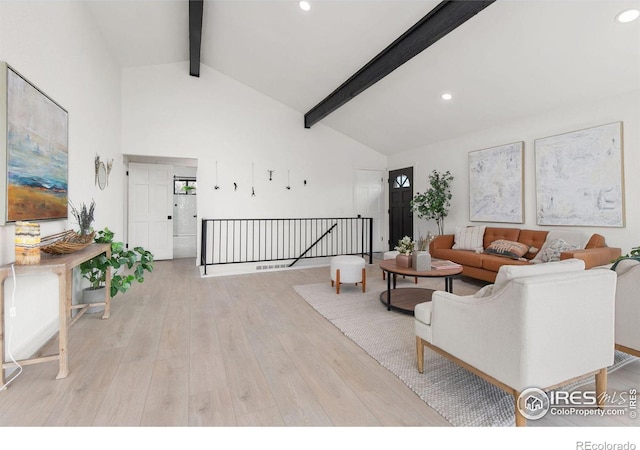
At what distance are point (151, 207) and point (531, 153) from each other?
7.22m

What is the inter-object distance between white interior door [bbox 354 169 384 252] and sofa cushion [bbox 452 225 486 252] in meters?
2.72

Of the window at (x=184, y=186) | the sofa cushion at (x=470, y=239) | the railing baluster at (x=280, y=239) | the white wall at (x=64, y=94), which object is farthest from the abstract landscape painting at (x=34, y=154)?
the sofa cushion at (x=470, y=239)

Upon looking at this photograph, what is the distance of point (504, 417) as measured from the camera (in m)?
1.63

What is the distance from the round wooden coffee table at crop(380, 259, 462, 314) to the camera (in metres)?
3.21

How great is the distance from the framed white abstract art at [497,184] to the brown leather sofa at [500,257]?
0.31m

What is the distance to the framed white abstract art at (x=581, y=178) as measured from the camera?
3.64 metres

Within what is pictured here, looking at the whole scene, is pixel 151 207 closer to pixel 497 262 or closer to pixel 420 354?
pixel 420 354

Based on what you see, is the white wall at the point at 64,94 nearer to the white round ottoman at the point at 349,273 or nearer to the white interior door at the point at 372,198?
the white round ottoman at the point at 349,273

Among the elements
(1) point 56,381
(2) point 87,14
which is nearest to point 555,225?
(1) point 56,381

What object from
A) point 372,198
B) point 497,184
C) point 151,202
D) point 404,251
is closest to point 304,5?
point 404,251

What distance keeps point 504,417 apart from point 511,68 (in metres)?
3.92

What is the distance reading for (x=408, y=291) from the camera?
396cm

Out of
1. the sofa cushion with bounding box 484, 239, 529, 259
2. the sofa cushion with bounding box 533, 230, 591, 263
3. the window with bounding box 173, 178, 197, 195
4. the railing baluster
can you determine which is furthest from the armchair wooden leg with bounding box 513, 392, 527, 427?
the window with bounding box 173, 178, 197, 195

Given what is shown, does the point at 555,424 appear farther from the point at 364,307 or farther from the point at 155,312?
the point at 155,312
